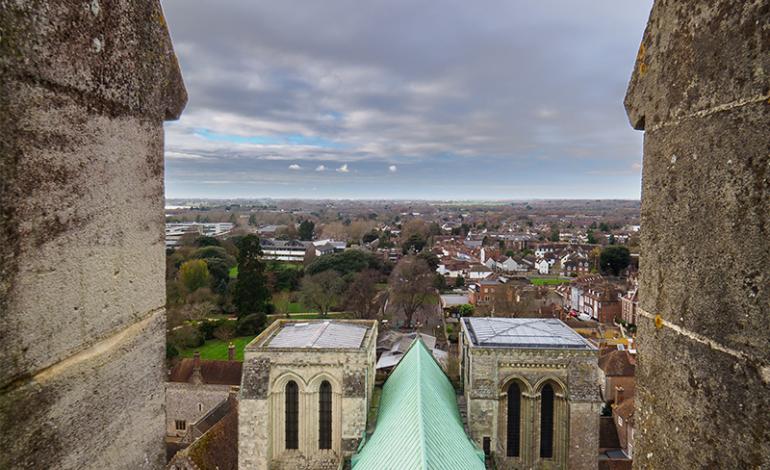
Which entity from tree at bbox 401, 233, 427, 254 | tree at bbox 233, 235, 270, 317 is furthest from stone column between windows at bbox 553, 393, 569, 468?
tree at bbox 401, 233, 427, 254

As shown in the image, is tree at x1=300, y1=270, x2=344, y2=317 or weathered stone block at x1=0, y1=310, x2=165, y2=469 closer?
weathered stone block at x1=0, y1=310, x2=165, y2=469

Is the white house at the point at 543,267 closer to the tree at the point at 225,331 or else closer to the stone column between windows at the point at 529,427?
the tree at the point at 225,331

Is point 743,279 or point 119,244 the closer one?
point 743,279

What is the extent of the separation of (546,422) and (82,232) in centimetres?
1248

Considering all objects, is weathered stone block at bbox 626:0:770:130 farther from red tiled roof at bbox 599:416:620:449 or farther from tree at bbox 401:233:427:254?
tree at bbox 401:233:427:254

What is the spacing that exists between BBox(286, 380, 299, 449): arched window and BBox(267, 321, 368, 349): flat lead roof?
1071 mm

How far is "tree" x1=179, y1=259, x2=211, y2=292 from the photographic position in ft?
116

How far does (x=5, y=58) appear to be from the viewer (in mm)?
1187

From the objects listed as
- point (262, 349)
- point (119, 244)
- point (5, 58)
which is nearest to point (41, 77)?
point (5, 58)

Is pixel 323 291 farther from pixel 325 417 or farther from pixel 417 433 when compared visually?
pixel 417 433

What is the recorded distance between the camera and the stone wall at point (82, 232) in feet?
4.10

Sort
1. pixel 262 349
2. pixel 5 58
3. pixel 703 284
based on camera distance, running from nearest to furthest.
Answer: pixel 5 58, pixel 703 284, pixel 262 349

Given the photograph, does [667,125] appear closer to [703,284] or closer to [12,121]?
[703,284]

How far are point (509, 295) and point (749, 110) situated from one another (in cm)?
3324
